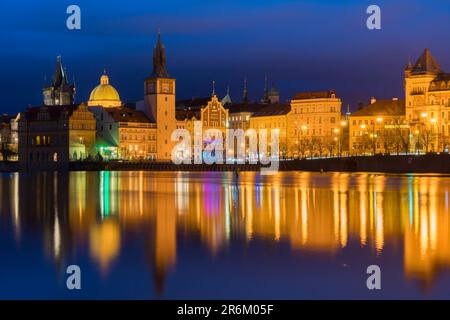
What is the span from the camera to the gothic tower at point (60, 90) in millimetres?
186375

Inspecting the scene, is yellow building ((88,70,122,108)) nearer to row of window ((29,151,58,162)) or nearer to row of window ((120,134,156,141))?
row of window ((120,134,156,141))

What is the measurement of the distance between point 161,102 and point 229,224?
118 metres

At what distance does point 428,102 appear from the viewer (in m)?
135

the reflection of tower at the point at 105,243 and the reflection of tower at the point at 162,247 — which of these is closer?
the reflection of tower at the point at 162,247

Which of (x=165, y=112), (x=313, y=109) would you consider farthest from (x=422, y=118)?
(x=165, y=112)

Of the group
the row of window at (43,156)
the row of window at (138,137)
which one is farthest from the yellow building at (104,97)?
the row of window at (43,156)

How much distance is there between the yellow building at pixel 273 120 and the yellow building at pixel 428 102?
30.4 metres

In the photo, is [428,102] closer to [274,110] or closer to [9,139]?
[274,110]

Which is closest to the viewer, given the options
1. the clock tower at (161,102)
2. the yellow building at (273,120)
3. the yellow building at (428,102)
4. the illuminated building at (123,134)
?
the yellow building at (428,102)

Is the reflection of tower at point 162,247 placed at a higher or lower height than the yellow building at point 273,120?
lower

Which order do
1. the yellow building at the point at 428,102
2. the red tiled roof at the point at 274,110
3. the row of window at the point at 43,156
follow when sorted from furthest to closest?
the red tiled roof at the point at 274,110 → the row of window at the point at 43,156 → the yellow building at the point at 428,102

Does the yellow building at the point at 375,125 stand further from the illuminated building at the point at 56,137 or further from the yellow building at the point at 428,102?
the illuminated building at the point at 56,137

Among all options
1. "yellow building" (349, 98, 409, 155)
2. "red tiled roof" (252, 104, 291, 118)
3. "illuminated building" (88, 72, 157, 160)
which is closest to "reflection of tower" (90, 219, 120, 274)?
"yellow building" (349, 98, 409, 155)

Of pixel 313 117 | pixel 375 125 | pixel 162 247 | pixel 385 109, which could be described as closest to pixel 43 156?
pixel 313 117
